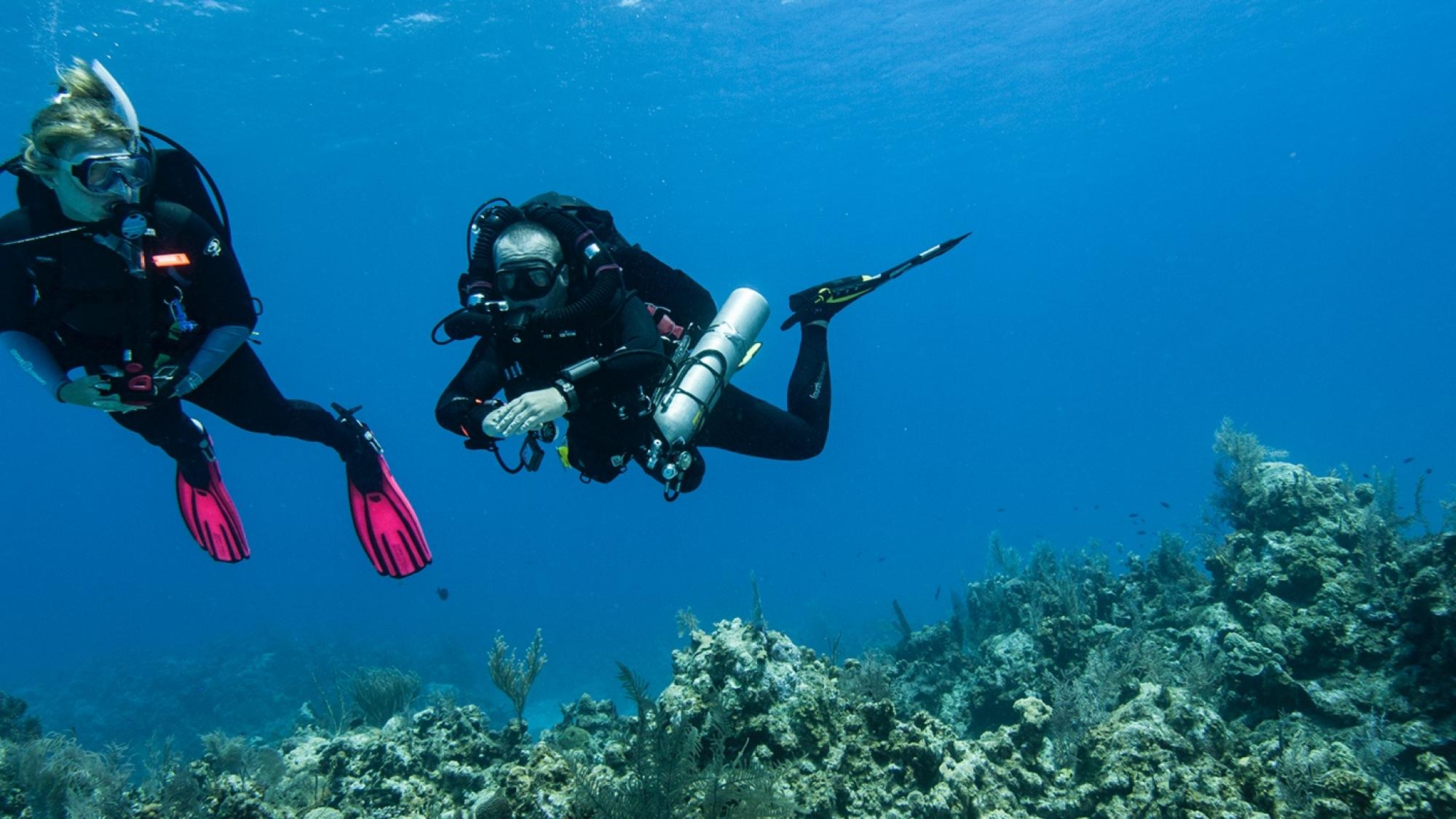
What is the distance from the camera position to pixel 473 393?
14.8ft

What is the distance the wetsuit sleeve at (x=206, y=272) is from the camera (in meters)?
4.46

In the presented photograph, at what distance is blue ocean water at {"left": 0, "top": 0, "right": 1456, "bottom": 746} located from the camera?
2828cm

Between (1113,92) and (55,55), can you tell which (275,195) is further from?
(1113,92)

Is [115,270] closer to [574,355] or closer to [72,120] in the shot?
[72,120]

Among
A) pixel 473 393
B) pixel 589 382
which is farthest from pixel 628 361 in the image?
pixel 473 393

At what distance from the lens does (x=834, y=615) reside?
32344mm

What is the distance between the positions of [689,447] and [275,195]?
4730cm

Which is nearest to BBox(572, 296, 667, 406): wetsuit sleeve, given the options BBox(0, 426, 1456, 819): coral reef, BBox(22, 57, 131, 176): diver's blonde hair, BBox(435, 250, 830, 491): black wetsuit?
BBox(435, 250, 830, 491): black wetsuit

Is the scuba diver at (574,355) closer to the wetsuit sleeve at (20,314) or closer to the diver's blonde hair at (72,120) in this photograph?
the diver's blonde hair at (72,120)

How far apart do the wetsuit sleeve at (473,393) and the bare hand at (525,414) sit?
29cm

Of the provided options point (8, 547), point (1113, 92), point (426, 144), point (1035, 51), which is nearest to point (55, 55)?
point (426, 144)

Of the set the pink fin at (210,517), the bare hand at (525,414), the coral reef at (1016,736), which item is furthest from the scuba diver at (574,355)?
the pink fin at (210,517)

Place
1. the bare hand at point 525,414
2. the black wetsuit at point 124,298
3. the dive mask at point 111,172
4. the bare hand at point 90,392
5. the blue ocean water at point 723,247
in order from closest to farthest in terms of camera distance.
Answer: the bare hand at point 525,414
the dive mask at point 111,172
the black wetsuit at point 124,298
the bare hand at point 90,392
the blue ocean water at point 723,247

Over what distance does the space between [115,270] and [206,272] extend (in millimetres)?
507
